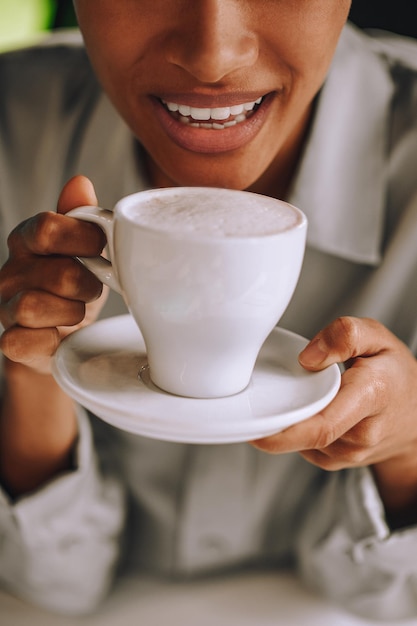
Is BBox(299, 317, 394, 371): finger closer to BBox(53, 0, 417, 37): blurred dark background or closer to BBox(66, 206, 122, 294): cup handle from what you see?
BBox(66, 206, 122, 294): cup handle

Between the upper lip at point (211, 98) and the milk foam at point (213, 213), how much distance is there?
15cm

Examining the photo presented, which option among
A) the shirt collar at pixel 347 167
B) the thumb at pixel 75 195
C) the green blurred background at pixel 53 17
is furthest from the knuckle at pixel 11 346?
the green blurred background at pixel 53 17

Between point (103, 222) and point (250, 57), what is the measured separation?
228 millimetres

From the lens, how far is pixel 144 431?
0.46 meters

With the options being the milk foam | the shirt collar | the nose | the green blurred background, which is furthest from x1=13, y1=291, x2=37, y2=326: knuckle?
the green blurred background

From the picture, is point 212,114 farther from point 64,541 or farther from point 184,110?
point 64,541

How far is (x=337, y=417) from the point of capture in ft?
1.85

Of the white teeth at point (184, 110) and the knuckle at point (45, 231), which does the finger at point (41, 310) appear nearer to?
the knuckle at point (45, 231)

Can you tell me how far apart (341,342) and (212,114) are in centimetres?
27

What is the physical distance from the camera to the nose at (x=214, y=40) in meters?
0.59

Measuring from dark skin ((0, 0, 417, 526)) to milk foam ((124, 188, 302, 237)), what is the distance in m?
0.07

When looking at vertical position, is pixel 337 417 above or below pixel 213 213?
below

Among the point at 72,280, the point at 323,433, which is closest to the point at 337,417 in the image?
the point at 323,433

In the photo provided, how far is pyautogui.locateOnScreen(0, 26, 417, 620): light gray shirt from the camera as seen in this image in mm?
866
